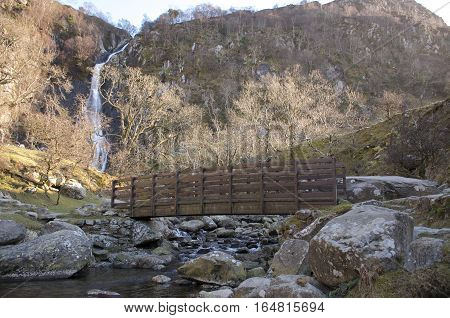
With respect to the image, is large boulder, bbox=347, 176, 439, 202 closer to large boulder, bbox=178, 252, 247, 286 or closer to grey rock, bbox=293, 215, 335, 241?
grey rock, bbox=293, 215, 335, 241

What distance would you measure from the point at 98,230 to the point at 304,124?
24465 millimetres

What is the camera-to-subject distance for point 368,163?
2481 centimetres

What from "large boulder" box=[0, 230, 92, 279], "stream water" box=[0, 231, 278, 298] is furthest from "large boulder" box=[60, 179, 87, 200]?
"large boulder" box=[0, 230, 92, 279]

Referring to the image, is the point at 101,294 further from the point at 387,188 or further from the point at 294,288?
the point at 387,188

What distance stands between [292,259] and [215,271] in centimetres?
292

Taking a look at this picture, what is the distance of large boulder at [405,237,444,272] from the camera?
599 centimetres

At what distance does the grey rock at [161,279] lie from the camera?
11676 millimetres

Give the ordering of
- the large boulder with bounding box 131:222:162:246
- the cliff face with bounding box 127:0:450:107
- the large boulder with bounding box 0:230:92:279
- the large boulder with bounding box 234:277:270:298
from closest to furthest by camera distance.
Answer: the large boulder with bounding box 234:277:270:298 < the large boulder with bounding box 0:230:92:279 < the large boulder with bounding box 131:222:162:246 < the cliff face with bounding box 127:0:450:107

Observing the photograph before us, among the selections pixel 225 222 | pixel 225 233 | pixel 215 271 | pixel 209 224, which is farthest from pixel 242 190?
pixel 225 222

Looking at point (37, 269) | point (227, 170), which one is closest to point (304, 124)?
point (227, 170)

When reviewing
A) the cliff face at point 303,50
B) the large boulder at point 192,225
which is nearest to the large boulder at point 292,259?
the large boulder at point 192,225

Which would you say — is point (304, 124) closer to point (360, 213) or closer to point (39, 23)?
point (360, 213)

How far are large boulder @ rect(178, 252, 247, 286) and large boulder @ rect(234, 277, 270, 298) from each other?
2.83 metres

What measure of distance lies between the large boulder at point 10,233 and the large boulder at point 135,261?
3.36m
